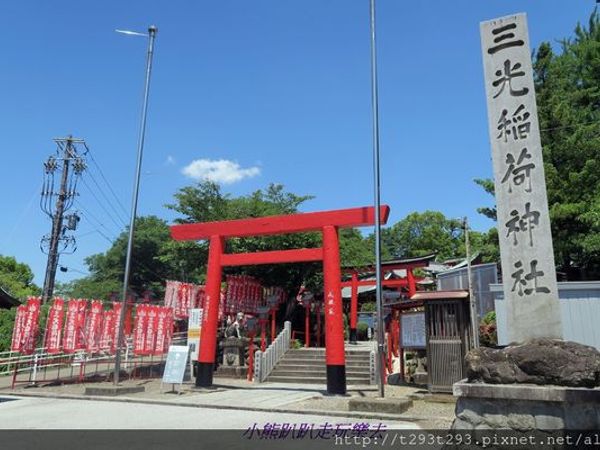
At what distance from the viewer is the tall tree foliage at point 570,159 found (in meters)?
19.0

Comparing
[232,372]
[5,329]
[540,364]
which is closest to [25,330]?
[232,372]

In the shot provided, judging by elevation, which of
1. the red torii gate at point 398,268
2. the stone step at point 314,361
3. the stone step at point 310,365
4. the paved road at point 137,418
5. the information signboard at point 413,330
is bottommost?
the paved road at point 137,418

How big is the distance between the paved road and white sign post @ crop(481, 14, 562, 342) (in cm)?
321

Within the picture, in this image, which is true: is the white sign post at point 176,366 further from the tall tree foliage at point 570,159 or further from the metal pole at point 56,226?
the metal pole at point 56,226

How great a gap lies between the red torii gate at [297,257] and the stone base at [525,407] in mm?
7172

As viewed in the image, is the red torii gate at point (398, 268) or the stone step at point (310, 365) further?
the red torii gate at point (398, 268)

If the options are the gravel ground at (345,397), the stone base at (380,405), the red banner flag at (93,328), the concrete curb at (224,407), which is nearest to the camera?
the gravel ground at (345,397)

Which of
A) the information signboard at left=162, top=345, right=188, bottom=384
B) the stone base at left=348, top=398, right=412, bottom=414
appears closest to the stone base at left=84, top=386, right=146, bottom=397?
the information signboard at left=162, top=345, right=188, bottom=384

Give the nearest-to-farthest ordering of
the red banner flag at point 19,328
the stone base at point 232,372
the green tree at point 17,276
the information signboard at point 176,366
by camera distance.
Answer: the information signboard at point 176,366
the red banner flag at point 19,328
the stone base at point 232,372
the green tree at point 17,276

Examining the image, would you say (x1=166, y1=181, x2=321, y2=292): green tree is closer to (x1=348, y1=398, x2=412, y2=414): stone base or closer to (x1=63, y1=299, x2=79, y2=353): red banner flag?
(x1=63, y1=299, x2=79, y2=353): red banner flag


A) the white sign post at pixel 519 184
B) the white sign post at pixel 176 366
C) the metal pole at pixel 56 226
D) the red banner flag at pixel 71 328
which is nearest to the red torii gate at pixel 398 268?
the white sign post at pixel 176 366

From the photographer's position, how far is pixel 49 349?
15852 mm

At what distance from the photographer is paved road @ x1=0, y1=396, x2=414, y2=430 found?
885 centimetres

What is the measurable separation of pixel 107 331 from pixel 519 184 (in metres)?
15.3
